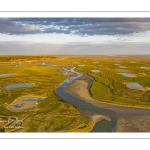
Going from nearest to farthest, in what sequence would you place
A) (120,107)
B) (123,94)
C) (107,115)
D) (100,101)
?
(107,115) < (120,107) < (100,101) < (123,94)

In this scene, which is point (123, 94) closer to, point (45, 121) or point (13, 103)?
point (45, 121)

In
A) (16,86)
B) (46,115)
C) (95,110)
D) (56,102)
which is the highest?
(16,86)

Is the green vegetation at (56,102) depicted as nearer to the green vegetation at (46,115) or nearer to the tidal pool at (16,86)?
the green vegetation at (46,115)

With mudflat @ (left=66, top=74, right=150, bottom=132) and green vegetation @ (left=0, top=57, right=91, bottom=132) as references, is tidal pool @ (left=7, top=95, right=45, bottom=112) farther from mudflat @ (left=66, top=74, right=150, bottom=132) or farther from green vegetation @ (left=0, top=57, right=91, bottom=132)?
mudflat @ (left=66, top=74, right=150, bottom=132)

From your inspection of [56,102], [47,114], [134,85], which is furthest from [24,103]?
[134,85]

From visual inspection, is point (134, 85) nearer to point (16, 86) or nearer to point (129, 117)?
point (129, 117)

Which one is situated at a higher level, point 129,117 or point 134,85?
point 134,85

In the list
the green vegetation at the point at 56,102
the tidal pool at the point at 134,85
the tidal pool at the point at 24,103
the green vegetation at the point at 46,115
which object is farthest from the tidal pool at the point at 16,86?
the tidal pool at the point at 134,85
